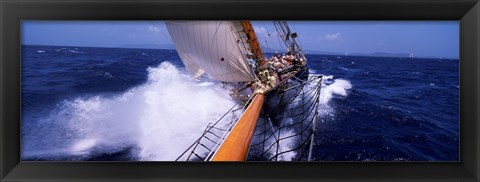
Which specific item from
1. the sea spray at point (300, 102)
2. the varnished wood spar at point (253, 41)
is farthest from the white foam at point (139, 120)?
the varnished wood spar at point (253, 41)

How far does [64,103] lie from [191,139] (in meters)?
0.95

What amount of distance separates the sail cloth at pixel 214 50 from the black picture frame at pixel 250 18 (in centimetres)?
58

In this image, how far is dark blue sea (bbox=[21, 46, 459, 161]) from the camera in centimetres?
188

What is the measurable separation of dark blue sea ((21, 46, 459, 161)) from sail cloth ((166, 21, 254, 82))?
195mm

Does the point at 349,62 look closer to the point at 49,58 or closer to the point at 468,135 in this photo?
the point at 468,135

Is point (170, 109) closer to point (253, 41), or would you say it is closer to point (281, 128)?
point (281, 128)

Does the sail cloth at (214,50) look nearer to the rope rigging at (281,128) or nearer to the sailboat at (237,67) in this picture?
the sailboat at (237,67)

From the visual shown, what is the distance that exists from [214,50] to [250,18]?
98cm

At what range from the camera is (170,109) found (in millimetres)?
2117

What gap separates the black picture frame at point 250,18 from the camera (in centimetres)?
146

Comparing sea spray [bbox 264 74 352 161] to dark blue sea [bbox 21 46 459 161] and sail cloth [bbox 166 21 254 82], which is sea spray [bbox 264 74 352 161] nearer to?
dark blue sea [bbox 21 46 459 161]

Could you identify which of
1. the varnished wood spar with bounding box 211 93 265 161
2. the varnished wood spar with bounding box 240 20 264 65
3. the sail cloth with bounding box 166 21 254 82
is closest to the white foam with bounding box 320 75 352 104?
the sail cloth with bounding box 166 21 254 82

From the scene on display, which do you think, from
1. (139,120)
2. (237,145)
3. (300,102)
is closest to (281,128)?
(300,102)

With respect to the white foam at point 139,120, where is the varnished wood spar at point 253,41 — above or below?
above
